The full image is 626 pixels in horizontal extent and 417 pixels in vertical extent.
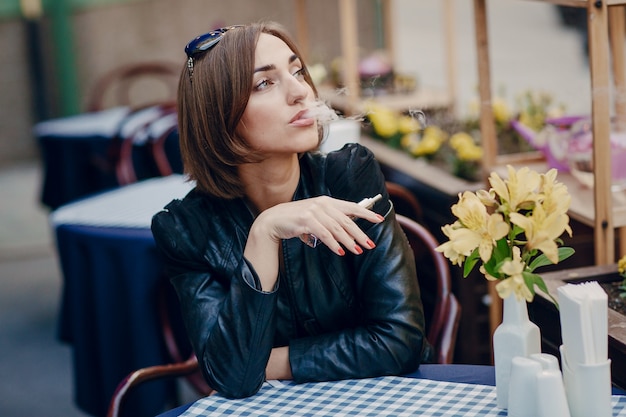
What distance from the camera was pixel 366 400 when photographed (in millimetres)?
1624

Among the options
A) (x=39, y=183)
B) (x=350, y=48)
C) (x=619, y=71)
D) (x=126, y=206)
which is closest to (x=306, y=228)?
(x=619, y=71)

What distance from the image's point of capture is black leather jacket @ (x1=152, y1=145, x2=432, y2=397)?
1.74 m

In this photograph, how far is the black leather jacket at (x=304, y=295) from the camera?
1.74m

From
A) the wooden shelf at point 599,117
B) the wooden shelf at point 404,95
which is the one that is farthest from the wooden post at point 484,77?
the wooden shelf at point 404,95

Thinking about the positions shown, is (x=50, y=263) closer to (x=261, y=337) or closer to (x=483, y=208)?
(x=261, y=337)

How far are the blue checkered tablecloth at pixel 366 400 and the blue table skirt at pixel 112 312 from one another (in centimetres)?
126

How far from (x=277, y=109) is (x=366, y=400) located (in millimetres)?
570

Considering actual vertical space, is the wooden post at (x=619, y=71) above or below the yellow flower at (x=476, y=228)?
above

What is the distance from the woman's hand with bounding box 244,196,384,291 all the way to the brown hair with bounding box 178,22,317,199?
0.21m

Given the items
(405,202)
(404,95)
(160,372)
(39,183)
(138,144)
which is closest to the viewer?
(160,372)

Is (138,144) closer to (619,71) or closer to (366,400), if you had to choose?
(619,71)

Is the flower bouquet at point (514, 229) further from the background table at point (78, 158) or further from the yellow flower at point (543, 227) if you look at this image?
the background table at point (78, 158)

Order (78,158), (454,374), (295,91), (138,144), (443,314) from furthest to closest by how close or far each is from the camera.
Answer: (78,158) < (138,144) < (443,314) < (295,91) < (454,374)

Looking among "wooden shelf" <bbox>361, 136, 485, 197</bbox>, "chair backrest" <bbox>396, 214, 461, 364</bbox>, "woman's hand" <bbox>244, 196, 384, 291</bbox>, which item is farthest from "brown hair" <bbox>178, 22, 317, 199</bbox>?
"wooden shelf" <bbox>361, 136, 485, 197</bbox>
